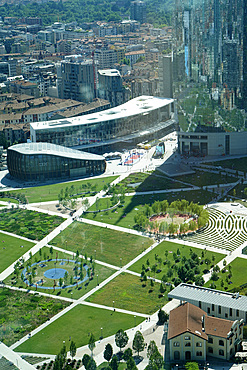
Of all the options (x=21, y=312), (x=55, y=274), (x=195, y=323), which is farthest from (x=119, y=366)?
(x=55, y=274)

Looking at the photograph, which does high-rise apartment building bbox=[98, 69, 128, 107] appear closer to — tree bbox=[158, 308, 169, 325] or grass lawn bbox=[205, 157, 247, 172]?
grass lawn bbox=[205, 157, 247, 172]

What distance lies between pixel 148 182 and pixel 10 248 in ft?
97.4

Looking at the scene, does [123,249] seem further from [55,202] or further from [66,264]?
[55,202]

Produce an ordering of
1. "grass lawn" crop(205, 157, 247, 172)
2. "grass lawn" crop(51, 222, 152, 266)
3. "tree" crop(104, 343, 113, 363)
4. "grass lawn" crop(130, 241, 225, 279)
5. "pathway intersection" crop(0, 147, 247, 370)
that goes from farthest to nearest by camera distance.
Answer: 1. "grass lawn" crop(205, 157, 247, 172)
2. "grass lawn" crop(51, 222, 152, 266)
3. "grass lawn" crop(130, 241, 225, 279)
4. "pathway intersection" crop(0, 147, 247, 370)
5. "tree" crop(104, 343, 113, 363)

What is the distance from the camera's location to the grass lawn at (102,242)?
7550 cm

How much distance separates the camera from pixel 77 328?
5997 centimetres

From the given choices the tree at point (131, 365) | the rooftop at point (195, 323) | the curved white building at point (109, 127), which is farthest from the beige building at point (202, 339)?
the curved white building at point (109, 127)

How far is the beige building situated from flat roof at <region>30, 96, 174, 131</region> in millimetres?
65419

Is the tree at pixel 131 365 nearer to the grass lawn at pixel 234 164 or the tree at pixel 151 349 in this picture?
the tree at pixel 151 349

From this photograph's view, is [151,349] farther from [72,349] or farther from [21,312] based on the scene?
[21,312]

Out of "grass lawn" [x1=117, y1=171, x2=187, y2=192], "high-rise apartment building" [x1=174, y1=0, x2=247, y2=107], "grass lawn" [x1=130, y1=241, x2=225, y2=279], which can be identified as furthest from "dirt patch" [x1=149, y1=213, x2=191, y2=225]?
"high-rise apartment building" [x1=174, y1=0, x2=247, y2=107]

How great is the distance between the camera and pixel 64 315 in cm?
6247

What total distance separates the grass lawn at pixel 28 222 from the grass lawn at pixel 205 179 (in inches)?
929

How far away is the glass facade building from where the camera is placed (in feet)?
341
